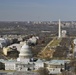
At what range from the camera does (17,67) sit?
27750 mm

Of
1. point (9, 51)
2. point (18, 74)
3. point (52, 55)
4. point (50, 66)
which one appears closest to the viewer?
point (18, 74)

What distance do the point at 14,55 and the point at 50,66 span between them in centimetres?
877

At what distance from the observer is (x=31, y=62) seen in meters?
28.6

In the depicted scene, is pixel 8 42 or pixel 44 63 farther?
pixel 8 42

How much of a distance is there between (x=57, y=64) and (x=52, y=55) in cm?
793

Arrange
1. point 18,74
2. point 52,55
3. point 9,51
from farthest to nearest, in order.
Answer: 1. point 9,51
2. point 52,55
3. point 18,74

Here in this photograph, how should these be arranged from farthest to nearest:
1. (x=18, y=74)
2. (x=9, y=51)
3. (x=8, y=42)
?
(x=8, y=42)
(x=9, y=51)
(x=18, y=74)

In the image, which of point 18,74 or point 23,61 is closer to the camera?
point 18,74

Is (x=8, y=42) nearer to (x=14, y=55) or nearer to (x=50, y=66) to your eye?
(x=14, y=55)

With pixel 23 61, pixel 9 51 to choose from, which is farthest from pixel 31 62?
pixel 9 51

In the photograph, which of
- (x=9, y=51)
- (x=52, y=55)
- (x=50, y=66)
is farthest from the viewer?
(x=9, y=51)

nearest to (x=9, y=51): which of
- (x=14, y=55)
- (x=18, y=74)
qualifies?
(x=14, y=55)

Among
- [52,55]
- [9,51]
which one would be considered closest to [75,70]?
[52,55]

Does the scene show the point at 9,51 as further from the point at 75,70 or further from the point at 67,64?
the point at 75,70
